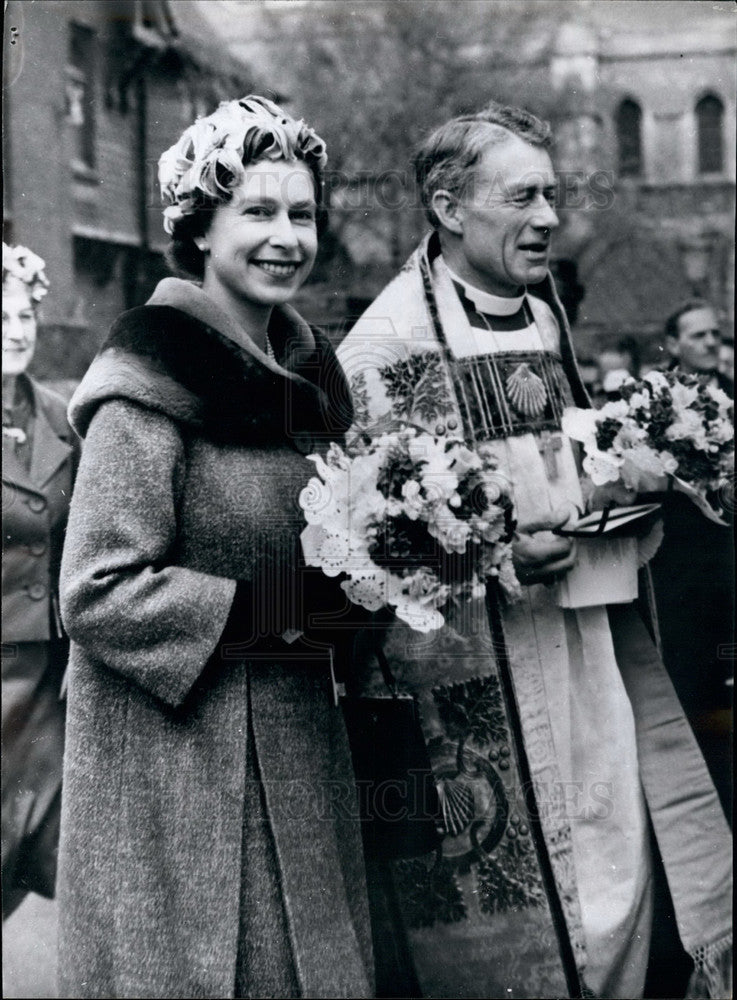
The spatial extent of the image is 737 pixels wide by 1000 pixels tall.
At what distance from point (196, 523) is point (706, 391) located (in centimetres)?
154

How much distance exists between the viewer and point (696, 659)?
10.8 feet

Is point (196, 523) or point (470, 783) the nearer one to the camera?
point (196, 523)

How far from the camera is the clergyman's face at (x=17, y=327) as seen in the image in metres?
3.32

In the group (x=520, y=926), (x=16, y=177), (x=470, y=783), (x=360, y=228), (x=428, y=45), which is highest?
(x=428, y=45)

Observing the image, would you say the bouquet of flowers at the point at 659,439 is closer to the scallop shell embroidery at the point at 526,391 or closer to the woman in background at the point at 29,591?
the scallop shell embroidery at the point at 526,391

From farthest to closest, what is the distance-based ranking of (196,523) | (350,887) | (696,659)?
(696,659) → (350,887) → (196,523)

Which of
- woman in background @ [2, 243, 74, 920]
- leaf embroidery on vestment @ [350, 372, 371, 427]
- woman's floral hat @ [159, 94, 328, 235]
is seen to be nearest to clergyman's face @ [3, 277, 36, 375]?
woman in background @ [2, 243, 74, 920]

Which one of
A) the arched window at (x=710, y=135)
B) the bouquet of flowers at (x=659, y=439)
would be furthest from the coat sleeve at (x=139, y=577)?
the arched window at (x=710, y=135)

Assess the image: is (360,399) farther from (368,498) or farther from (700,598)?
(700,598)

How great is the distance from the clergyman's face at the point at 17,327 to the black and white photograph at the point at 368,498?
12mm

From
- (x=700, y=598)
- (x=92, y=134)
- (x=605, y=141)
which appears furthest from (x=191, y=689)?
(x=605, y=141)

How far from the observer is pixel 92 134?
3.36 meters

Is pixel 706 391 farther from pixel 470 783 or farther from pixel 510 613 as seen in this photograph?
pixel 470 783

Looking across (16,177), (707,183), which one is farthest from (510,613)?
(16,177)
